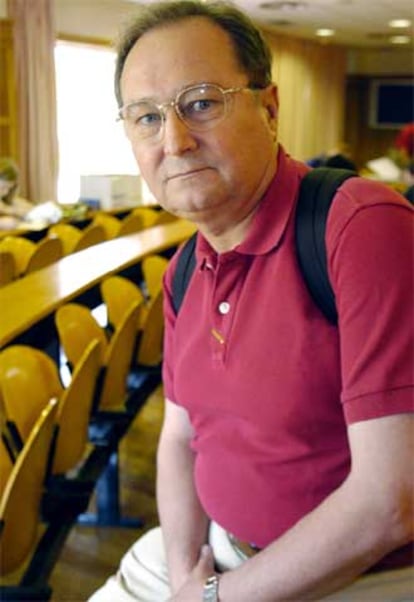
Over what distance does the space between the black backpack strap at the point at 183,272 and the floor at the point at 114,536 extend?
1.08m

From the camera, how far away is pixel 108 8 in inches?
67.7

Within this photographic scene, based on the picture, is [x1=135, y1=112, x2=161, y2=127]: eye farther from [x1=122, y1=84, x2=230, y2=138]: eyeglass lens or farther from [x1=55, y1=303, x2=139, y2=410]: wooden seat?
[x1=55, y1=303, x2=139, y2=410]: wooden seat

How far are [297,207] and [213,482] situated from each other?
1.39 ft

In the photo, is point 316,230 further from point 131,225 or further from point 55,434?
point 131,225

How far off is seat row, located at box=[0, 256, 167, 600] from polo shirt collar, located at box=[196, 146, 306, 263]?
0.70 metres

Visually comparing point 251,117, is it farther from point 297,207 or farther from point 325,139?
point 325,139

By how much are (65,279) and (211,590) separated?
207 cm

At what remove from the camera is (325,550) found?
89cm

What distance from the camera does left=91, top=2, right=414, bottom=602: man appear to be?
33.0 inches

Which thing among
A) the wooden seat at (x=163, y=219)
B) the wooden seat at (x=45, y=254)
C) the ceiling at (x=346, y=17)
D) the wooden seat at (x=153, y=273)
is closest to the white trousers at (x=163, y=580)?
the wooden seat at (x=153, y=273)

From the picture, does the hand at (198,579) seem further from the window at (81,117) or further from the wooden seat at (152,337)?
the wooden seat at (152,337)

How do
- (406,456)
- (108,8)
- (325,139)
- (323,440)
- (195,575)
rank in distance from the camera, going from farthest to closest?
(325,139) < (108,8) < (195,575) < (323,440) < (406,456)

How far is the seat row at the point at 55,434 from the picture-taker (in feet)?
→ 4.89

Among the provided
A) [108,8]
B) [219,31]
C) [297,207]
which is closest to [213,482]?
[297,207]
